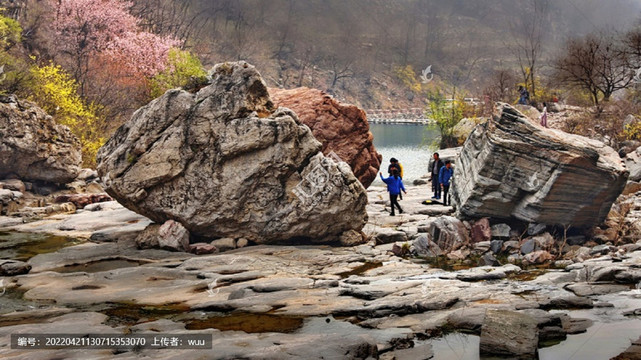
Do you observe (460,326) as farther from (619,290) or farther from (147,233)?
(147,233)

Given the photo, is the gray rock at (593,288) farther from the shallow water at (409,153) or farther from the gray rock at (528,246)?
the shallow water at (409,153)

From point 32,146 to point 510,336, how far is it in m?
21.1

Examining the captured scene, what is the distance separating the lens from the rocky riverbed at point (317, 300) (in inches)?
293

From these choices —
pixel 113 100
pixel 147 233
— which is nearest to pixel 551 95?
pixel 113 100

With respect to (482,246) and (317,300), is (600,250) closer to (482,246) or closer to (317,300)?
(482,246)

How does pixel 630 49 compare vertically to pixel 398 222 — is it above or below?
above

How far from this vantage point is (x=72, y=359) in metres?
7.16

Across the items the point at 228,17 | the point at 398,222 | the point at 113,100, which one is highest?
the point at 228,17

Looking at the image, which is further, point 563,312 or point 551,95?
point 551,95

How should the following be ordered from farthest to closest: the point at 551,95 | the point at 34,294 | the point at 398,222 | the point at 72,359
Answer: the point at 551,95
the point at 398,222
the point at 34,294
the point at 72,359

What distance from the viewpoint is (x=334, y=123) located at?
20.8 m

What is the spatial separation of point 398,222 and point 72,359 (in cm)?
1189

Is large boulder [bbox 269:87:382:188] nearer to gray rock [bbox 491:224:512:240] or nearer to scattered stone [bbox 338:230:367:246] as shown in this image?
scattered stone [bbox 338:230:367:246]

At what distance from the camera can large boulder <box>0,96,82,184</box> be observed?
74.9ft
